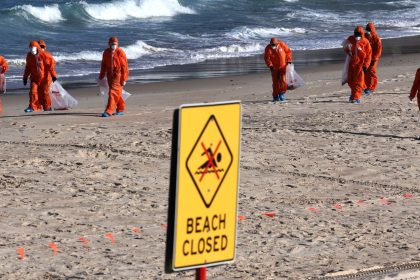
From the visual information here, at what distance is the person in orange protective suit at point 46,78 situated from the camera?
768 inches

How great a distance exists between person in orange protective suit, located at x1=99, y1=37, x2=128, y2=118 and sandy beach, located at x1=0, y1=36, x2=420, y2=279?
30cm

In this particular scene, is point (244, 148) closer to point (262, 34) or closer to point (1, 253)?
point (1, 253)

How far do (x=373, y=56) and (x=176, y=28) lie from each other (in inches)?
728

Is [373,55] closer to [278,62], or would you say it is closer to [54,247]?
[278,62]

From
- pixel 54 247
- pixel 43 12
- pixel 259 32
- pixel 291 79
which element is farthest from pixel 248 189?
pixel 43 12

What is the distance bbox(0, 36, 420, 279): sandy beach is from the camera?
10430 millimetres

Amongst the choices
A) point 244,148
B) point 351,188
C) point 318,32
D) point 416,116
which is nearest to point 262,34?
point 318,32

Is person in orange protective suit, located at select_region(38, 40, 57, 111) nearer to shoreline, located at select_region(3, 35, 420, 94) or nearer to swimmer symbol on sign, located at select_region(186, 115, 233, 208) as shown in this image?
shoreline, located at select_region(3, 35, 420, 94)

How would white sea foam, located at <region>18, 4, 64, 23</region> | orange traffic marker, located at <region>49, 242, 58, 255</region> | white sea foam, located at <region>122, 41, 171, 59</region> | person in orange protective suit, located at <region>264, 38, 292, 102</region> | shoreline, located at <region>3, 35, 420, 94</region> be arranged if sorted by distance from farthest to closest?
white sea foam, located at <region>18, 4, 64, 23</region>, white sea foam, located at <region>122, 41, 171, 59</region>, shoreline, located at <region>3, 35, 420, 94</region>, person in orange protective suit, located at <region>264, 38, 292, 102</region>, orange traffic marker, located at <region>49, 242, 58, 255</region>

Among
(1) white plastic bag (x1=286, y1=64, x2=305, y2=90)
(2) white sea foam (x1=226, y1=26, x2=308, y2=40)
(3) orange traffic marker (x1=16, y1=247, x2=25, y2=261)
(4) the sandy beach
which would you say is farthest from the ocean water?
(3) orange traffic marker (x1=16, y1=247, x2=25, y2=261)

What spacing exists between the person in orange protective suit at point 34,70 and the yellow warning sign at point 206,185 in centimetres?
1341

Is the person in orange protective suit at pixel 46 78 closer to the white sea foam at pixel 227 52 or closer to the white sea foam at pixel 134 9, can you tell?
the white sea foam at pixel 227 52

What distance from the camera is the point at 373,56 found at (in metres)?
21.2

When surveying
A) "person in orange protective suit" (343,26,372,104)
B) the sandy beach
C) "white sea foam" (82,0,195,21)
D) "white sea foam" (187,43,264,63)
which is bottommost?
"white sea foam" (82,0,195,21)
